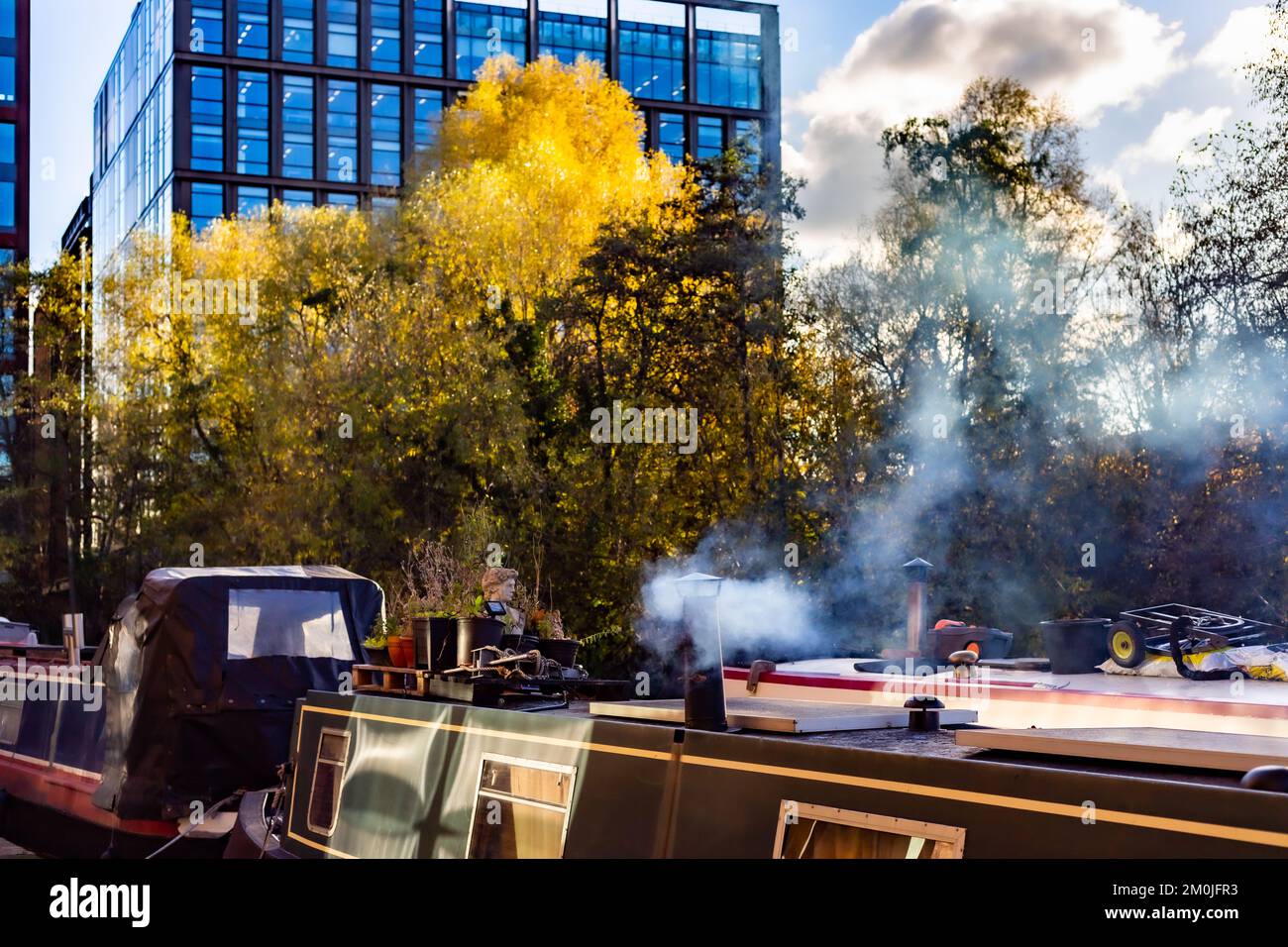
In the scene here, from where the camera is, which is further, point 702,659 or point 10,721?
point 10,721

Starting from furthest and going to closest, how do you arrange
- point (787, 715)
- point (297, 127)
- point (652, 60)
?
point (652, 60), point (297, 127), point (787, 715)

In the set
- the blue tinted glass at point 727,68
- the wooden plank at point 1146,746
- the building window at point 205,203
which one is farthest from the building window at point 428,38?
the wooden plank at point 1146,746

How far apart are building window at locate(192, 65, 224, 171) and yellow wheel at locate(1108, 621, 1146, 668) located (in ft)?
127

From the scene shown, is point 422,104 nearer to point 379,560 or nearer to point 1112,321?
point 379,560

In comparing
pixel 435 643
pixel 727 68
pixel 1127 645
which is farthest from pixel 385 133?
pixel 1127 645

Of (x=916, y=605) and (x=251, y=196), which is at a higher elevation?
(x=251, y=196)

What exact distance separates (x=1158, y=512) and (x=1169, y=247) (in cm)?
399

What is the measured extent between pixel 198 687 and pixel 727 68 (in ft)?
130

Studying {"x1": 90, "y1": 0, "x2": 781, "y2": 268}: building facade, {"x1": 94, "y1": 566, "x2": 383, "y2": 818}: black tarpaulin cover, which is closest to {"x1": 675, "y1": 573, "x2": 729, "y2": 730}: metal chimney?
{"x1": 94, "y1": 566, "x2": 383, "y2": 818}: black tarpaulin cover

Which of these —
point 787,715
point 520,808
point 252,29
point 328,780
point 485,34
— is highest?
point 485,34

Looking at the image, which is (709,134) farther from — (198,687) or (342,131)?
(198,687)

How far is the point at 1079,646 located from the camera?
6895 mm

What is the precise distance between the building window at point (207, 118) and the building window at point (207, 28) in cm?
57

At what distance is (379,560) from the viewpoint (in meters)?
23.5
